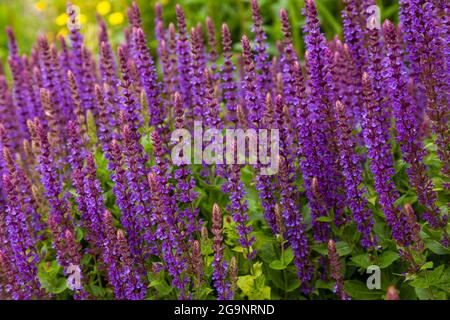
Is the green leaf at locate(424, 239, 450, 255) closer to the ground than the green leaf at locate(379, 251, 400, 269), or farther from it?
farther from it

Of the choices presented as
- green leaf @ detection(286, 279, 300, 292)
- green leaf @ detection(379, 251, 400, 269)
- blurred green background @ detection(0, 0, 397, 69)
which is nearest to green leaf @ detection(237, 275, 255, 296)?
green leaf @ detection(286, 279, 300, 292)

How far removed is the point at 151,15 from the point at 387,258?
802 cm

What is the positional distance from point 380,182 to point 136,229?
1.66 metres

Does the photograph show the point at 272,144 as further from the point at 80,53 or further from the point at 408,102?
the point at 80,53

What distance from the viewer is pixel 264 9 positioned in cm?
1105

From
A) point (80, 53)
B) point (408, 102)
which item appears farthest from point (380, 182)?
point (80, 53)

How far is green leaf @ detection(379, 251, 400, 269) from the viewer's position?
14.1ft

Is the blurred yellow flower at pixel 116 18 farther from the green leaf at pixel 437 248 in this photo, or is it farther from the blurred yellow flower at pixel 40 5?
the green leaf at pixel 437 248

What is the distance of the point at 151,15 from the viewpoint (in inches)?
448

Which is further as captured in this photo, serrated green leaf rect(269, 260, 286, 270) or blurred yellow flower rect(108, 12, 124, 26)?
blurred yellow flower rect(108, 12, 124, 26)

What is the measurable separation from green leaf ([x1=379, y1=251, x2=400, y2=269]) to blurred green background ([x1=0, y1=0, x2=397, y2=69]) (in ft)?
18.4

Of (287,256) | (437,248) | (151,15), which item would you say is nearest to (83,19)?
(151,15)

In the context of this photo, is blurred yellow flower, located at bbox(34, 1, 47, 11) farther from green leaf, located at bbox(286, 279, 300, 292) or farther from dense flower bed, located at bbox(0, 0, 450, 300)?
green leaf, located at bbox(286, 279, 300, 292)
